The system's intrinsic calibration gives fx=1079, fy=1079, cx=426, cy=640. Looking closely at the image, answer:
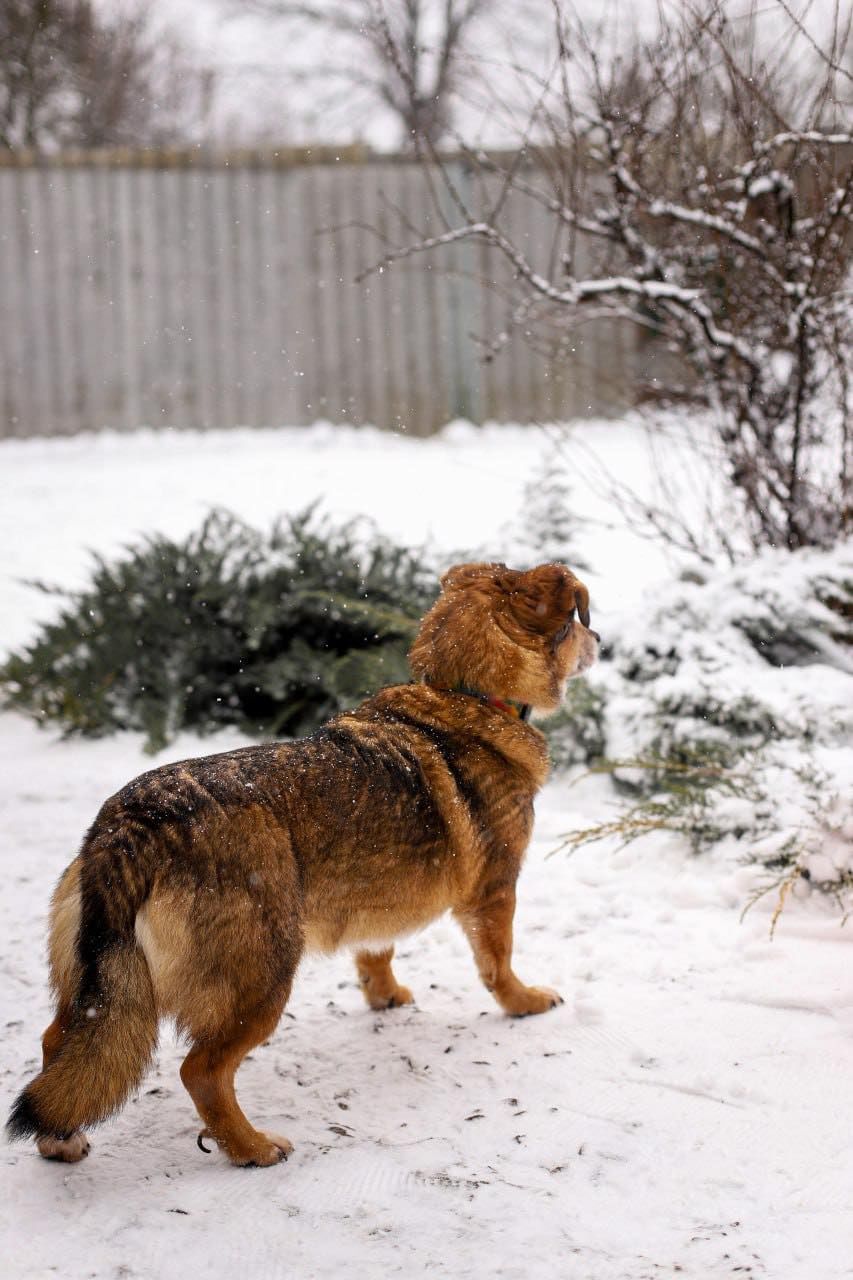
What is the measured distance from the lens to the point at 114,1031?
2.44m

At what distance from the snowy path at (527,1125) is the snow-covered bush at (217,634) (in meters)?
2.15

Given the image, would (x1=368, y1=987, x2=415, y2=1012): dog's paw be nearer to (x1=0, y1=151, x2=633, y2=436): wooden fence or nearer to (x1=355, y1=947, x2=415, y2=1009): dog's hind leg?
(x1=355, y1=947, x2=415, y2=1009): dog's hind leg

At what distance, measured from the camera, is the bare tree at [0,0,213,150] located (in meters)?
17.0

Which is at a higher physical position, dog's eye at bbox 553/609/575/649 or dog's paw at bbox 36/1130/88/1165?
dog's eye at bbox 553/609/575/649

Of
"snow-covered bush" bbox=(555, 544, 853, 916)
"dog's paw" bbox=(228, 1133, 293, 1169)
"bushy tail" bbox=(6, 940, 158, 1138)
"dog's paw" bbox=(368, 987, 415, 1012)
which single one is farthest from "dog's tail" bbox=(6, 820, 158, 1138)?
"snow-covered bush" bbox=(555, 544, 853, 916)

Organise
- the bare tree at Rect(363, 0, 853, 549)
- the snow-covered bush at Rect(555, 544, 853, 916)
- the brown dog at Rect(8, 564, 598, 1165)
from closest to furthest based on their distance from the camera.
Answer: the brown dog at Rect(8, 564, 598, 1165) → the snow-covered bush at Rect(555, 544, 853, 916) → the bare tree at Rect(363, 0, 853, 549)

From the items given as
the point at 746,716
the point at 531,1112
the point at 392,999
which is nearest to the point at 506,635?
the point at 392,999

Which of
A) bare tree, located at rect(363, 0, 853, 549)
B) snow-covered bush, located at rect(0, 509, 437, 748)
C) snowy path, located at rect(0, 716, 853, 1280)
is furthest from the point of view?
snow-covered bush, located at rect(0, 509, 437, 748)

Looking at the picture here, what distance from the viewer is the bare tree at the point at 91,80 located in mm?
16984

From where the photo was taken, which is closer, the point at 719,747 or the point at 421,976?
the point at 421,976

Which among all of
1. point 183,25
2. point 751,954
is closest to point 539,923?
point 751,954

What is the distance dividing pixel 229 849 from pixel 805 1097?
5.57ft

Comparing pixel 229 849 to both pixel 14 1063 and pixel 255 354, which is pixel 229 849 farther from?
pixel 255 354

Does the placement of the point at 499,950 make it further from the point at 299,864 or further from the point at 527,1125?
the point at 299,864
